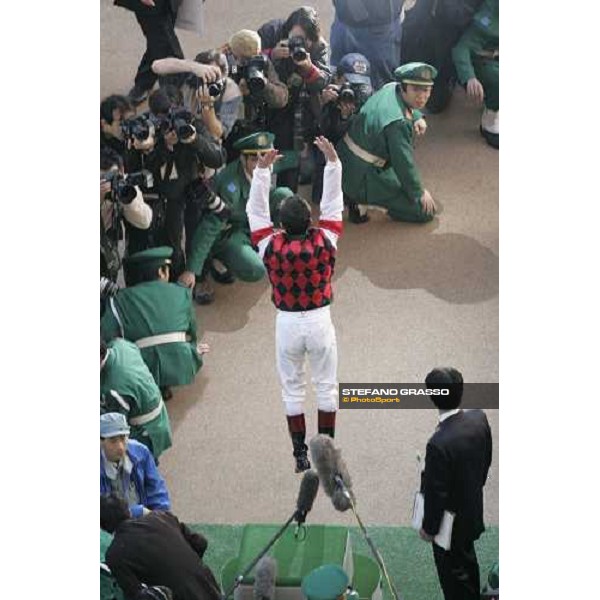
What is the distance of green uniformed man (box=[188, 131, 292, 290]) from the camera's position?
4887 millimetres

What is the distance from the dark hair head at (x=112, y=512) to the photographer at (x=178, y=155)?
33.6 inches

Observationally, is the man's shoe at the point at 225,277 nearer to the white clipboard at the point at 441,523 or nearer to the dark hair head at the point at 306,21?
the dark hair head at the point at 306,21

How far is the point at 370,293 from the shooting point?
488 centimetres

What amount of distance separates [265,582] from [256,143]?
5.24 ft

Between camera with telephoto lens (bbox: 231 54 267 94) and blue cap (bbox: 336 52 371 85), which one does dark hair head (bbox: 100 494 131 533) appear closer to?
camera with telephoto lens (bbox: 231 54 267 94)

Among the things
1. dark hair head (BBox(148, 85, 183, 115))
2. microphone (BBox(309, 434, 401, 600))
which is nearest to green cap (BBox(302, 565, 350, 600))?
microphone (BBox(309, 434, 401, 600))

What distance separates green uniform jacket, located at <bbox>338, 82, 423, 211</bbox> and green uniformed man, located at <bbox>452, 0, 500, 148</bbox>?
0.24 meters

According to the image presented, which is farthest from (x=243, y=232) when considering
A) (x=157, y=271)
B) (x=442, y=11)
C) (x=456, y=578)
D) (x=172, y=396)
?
(x=456, y=578)

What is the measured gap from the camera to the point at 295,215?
4.76m

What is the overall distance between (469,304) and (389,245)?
1.20ft

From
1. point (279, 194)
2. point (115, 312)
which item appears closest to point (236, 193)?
point (279, 194)

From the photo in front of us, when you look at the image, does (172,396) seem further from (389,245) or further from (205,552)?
(389,245)

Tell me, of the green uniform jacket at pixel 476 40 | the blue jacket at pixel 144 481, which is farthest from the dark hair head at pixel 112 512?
the green uniform jacket at pixel 476 40

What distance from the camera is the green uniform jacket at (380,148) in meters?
4.87
